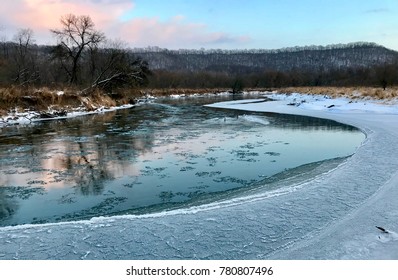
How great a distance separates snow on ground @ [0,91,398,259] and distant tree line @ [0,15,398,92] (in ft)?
83.3

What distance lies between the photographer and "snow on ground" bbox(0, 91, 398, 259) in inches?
158

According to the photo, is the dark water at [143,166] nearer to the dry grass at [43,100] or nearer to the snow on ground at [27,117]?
the snow on ground at [27,117]

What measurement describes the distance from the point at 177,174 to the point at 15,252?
4533mm

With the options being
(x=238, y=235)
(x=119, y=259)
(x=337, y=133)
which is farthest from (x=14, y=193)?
(x=337, y=133)

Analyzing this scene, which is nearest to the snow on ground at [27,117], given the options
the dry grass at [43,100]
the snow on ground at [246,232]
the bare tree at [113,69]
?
the dry grass at [43,100]

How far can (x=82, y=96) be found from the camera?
30.8m

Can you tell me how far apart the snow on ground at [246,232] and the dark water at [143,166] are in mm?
838

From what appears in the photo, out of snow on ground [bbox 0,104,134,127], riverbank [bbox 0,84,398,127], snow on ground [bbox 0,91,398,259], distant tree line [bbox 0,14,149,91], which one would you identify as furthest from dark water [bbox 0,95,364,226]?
distant tree line [bbox 0,14,149,91]

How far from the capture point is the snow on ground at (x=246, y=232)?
4.01 metres

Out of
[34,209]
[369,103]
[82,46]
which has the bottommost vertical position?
[34,209]

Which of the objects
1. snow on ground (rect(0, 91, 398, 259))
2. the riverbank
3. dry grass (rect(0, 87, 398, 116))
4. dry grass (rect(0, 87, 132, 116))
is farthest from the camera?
dry grass (rect(0, 87, 398, 116))

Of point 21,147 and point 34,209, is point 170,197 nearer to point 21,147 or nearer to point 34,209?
point 34,209

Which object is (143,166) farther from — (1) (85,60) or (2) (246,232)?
(1) (85,60)

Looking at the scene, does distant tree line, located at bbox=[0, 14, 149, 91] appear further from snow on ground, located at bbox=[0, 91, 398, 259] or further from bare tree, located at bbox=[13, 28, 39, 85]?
snow on ground, located at bbox=[0, 91, 398, 259]
